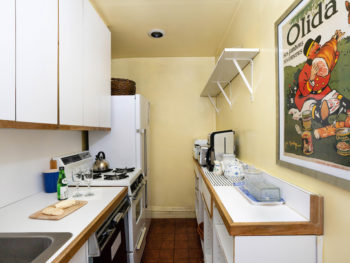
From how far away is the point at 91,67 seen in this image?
187cm

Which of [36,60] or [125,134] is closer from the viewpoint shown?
[36,60]

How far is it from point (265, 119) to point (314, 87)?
52 centimetres

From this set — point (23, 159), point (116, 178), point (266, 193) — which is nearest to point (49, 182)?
point (23, 159)

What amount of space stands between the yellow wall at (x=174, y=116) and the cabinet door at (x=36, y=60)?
2.04m

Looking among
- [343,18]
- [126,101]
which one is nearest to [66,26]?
[126,101]

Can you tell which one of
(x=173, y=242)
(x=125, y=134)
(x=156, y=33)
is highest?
(x=156, y=33)

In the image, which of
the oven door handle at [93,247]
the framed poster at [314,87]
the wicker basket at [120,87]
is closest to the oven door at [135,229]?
the oven door handle at [93,247]

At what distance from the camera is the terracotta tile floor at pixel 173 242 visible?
2297 millimetres

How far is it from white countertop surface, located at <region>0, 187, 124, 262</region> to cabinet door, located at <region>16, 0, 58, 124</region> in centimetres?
55

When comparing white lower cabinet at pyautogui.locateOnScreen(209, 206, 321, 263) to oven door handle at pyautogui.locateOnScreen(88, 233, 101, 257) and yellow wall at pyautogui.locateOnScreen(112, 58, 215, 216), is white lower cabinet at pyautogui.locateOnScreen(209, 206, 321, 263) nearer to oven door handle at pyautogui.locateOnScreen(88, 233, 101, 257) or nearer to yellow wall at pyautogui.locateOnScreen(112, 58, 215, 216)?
oven door handle at pyautogui.locateOnScreen(88, 233, 101, 257)

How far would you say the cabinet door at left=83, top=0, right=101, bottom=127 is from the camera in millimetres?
1771

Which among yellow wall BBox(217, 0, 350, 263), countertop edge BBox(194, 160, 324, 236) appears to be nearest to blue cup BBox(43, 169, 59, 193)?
countertop edge BBox(194, 160, 324, 236)

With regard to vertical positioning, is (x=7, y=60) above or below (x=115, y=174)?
above

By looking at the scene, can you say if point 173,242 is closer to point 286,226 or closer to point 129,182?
point 129,182
